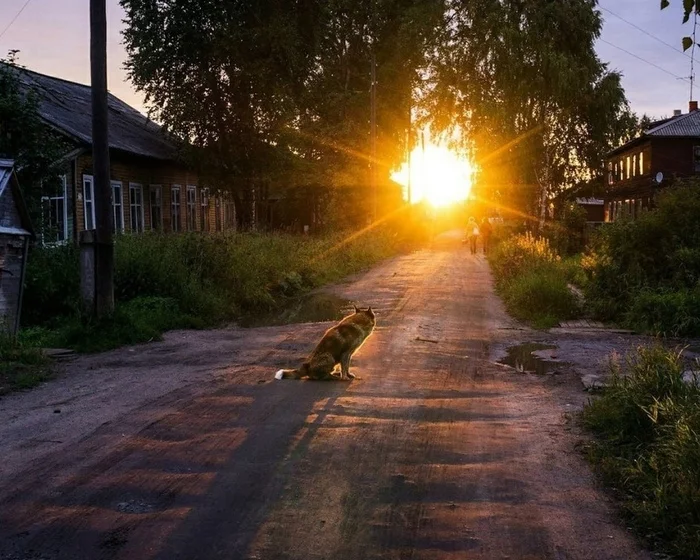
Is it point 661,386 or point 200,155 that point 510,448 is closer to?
point 661,386

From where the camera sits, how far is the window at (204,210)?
123 feet

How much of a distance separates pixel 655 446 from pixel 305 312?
38.5 ft

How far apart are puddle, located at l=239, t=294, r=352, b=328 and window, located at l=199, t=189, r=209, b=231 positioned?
18906 mm

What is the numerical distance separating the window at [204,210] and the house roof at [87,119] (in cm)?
389

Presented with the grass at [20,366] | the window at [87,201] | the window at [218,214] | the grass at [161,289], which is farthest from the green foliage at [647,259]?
the window at [218,214]

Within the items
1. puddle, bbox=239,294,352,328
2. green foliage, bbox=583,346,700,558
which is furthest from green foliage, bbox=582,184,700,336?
green foliage, bbox=583,346,700,558

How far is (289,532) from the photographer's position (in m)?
4.53

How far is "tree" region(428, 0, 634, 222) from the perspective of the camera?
3372cm

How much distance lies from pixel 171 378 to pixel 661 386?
5.75 meters

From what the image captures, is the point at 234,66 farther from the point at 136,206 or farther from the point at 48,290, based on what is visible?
the point at 48,290

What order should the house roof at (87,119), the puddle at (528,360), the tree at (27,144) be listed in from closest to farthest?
the puddle at (528,360), the tree at (27,144), the house roof at (87,119)

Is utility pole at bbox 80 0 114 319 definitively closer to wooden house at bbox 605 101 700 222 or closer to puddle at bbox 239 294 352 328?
puddle at bbox 239 294 352 328

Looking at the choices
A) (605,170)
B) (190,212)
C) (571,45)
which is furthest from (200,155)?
(605,170)

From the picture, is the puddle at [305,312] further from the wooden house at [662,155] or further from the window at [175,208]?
the wooden house at [662,155]
